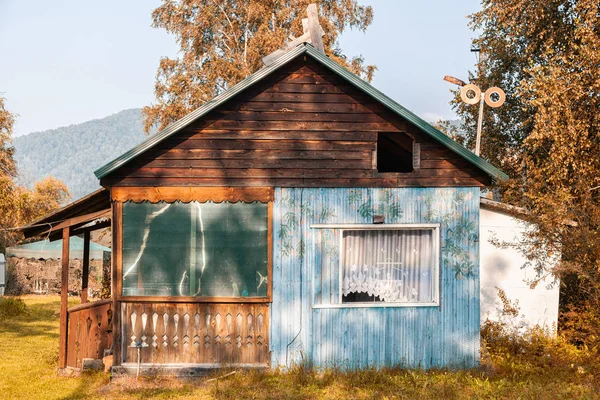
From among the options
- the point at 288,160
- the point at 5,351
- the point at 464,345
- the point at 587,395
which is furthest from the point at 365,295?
the point at 5,351

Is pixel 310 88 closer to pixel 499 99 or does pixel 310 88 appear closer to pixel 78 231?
pixel 78 231

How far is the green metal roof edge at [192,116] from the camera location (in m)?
11.1

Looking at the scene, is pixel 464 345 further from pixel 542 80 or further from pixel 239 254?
pixel 542 80

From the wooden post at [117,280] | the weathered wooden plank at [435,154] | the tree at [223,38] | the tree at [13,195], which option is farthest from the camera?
the tree at [223,38]

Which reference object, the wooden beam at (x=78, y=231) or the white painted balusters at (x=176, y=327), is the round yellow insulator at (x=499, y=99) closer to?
the wooden beam at (x=78, y=231)

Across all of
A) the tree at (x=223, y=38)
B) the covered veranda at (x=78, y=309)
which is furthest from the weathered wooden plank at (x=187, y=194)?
the tree at (x=223, y=38)

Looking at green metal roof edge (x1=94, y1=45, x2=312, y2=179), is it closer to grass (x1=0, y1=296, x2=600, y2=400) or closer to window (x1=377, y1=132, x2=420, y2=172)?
window (x1=377, y1=132, x2=420, y2=172)

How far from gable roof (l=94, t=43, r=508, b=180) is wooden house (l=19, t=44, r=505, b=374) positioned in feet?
0.10

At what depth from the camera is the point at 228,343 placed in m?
11.5

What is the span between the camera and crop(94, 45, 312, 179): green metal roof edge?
1112 centimetres

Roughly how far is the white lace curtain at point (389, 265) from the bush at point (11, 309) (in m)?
14.3

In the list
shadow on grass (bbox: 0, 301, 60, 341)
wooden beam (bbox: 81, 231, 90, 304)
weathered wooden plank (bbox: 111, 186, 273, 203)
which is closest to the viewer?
weathered wooden plank (bbox: 111, 186, 273, 203)

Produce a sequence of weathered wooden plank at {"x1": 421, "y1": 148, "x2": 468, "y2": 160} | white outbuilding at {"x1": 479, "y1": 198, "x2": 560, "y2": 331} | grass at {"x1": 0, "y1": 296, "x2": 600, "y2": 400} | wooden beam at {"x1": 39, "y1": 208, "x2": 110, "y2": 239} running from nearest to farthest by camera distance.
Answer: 1. grass at {"x1": 0, "y1": 296, "x2": 600, "y2": 400}
2. weathered wooden plank at {"x1": 421, "y1": 148, "x2": 468, "y2": 160}
3. wooden beam at {"x1": 39, "y1": 208, "x2": 110, "y2": 239}
4. white outbuilding at {"x1": 479, "y1": 198, "x2": 560, "y2": 331}

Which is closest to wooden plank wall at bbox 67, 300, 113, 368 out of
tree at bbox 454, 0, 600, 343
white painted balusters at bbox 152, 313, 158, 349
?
white painted balusters at bbox 152, 313, 158, 349
